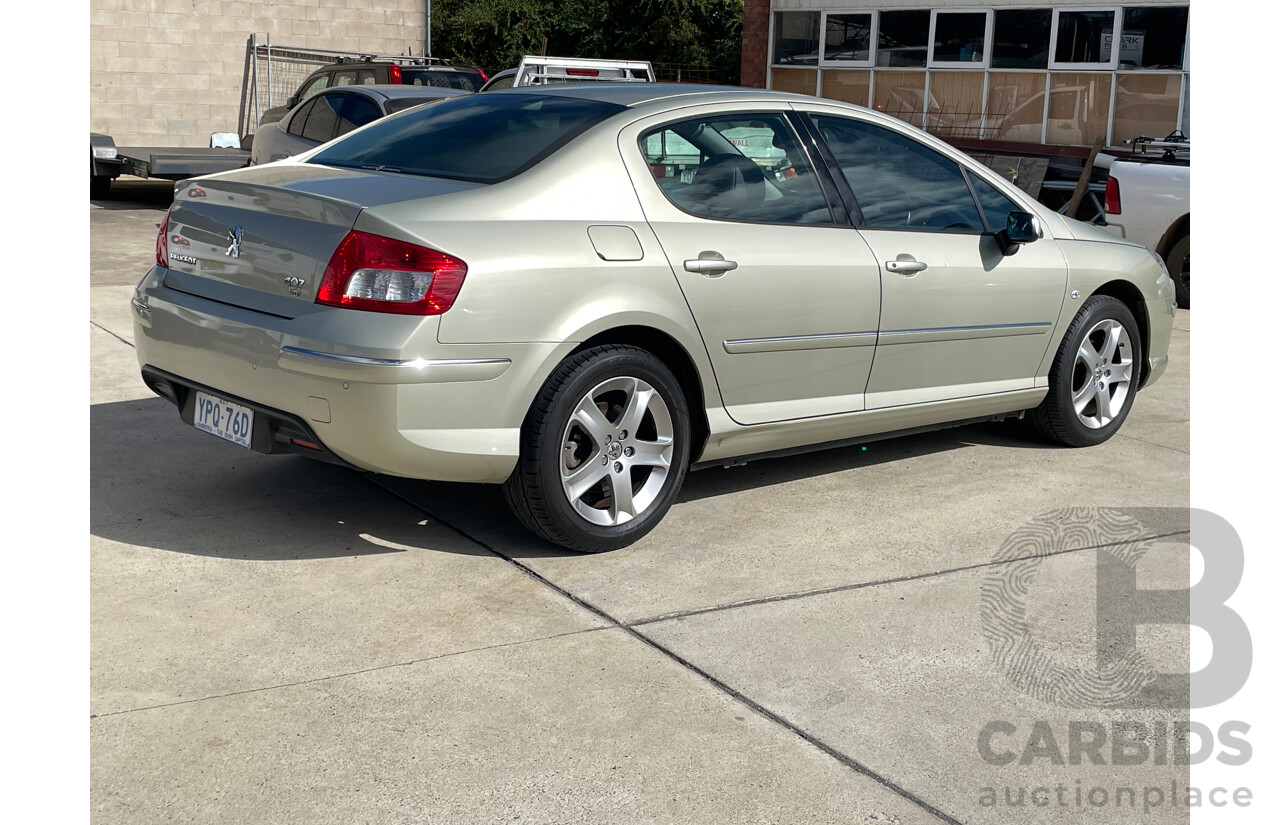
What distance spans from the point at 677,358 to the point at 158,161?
12716mm

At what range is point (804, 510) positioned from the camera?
17.0 feet

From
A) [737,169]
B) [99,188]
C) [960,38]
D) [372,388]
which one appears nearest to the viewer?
[372,388]

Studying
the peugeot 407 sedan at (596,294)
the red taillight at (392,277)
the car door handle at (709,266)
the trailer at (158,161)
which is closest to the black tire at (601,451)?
the peugeot 407 sedan at (596,294)

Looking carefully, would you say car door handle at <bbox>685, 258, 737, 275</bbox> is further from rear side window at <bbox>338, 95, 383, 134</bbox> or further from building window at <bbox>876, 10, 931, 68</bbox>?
building window at <bbox>876, 10, 931, 68</bbox>

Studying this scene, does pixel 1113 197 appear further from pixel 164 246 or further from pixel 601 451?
pixel 164 246

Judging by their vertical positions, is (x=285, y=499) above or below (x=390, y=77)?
below

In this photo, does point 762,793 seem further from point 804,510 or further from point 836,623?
point 804,510

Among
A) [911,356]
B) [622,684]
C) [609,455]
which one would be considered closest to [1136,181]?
[911,356]

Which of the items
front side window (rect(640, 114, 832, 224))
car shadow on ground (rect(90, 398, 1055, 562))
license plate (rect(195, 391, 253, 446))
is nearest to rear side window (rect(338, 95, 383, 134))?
car shadow on ground (rect(90, 398, 1055, 562))

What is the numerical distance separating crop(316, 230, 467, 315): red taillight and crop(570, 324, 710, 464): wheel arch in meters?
0.56

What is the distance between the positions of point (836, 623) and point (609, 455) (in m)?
1.02

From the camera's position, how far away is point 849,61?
67.9ft

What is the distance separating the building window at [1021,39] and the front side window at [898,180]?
14122mm

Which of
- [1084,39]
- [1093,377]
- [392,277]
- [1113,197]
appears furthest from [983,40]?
[392,277]
